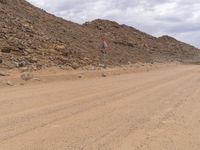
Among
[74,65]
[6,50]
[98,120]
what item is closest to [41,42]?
[74,65]

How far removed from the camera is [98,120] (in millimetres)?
10680

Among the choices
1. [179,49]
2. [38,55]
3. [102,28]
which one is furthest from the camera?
[179,49]

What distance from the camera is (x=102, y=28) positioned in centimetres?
6284

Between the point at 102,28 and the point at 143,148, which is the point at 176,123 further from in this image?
the point at 102,28

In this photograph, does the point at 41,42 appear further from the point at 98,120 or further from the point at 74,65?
the point at 98,120

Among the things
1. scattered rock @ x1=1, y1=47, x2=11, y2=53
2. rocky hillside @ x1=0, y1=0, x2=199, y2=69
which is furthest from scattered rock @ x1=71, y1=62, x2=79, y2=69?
scattered rock @ x1=1, y1=47, x2=11, y2=53

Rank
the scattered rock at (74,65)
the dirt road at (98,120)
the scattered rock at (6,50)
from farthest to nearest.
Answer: the scattered rock at (74,65) → the scattered rock at (6,50) → the dirt road at (98,120)

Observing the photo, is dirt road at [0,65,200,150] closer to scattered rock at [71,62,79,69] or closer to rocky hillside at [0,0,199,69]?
rocky hillside at [0,0,199,69]

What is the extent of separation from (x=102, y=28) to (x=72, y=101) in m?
49.4

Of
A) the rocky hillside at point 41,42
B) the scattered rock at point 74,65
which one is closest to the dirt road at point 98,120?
the rocky hillside at point 41,42

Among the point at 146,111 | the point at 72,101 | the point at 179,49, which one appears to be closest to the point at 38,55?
the point at 72,101

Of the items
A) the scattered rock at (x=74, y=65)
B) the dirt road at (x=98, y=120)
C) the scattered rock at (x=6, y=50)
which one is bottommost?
the scattered rock at (x=74, y=65)

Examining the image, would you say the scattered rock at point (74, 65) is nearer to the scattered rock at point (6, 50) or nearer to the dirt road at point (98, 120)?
the scattered rock at point (6, 50)

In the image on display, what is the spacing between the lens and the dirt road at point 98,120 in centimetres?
837
